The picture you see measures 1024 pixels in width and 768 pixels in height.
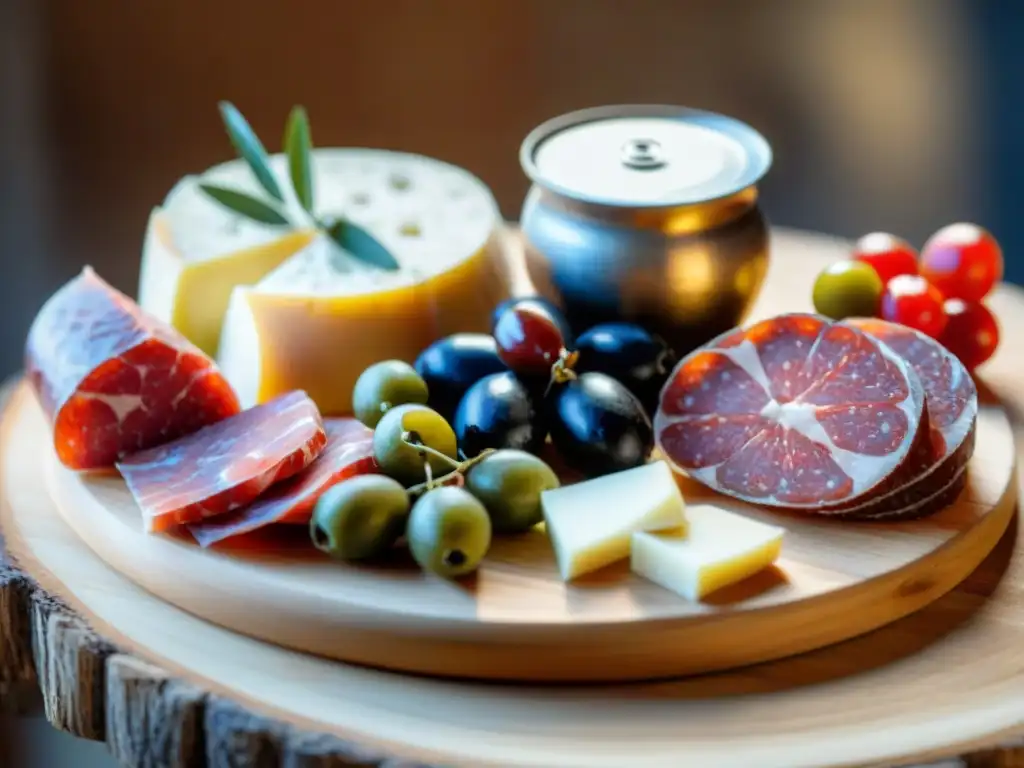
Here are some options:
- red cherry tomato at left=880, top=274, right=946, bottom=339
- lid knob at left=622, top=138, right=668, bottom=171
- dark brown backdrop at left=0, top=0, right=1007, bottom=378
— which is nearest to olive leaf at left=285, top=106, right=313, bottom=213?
lid knob at left=622, top=138, right=668, bottom=171

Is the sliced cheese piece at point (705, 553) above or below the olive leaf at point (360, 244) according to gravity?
below

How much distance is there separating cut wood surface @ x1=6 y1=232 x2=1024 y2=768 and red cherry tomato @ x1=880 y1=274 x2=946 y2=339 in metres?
0.37

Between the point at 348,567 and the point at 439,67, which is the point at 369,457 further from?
the point at 439,67

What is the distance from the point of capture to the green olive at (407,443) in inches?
49.7

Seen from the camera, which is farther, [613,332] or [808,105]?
[808,105]

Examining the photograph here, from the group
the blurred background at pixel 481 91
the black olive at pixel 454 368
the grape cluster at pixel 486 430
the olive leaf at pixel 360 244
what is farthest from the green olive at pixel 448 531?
the blurred background at pixel 481 91

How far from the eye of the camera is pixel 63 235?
2586 millimetres

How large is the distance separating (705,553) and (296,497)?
1.29 feet

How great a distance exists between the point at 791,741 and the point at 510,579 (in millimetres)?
293

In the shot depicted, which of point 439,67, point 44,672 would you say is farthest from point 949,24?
point 44,672

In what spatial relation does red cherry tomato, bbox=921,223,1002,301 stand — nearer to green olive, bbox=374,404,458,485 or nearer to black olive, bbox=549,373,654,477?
black olive, bbox=549,373,654,477

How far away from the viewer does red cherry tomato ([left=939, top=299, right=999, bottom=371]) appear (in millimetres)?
1611

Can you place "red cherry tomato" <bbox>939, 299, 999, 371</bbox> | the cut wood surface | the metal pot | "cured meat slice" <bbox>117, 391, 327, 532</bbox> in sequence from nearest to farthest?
the cut wood surface
"cured meat slice" <bbox>117, 391, 327, 532</bbox>
the metal pot
"red cherry tomato" <bbox>939, 299, 999, 371</bbox>

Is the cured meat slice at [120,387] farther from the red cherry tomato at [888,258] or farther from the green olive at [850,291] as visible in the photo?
the red cherry tomato at [888,258]
